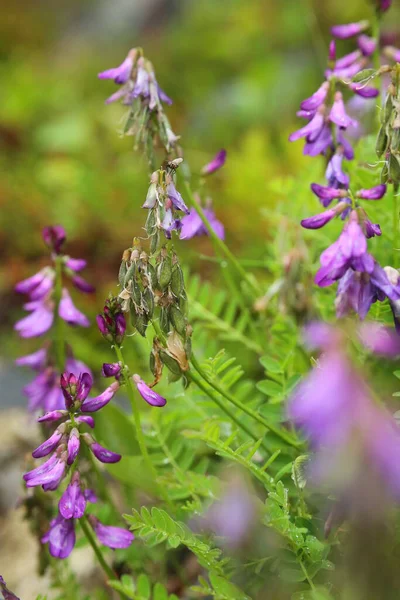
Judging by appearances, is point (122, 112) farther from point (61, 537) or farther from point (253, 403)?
point (61, 537)

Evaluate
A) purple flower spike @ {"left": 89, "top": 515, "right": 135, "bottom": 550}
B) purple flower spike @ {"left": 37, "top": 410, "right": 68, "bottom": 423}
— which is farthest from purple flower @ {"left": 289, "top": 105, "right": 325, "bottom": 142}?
purple flower spike @ {"left": 89, "top": 515, "right": 135, "bottom": 550}

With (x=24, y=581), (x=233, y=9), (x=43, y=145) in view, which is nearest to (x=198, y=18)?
(x=233, y=9)

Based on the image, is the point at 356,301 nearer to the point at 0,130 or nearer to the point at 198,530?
the point at 198,530

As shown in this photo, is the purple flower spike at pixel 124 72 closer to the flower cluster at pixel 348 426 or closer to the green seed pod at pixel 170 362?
the green seed pod at pixel 170 362

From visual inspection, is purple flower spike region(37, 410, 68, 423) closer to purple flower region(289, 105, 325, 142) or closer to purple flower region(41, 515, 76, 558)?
purple flower region(41, 515, 76, 558)

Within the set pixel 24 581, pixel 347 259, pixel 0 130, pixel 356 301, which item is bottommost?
pixel 24 581

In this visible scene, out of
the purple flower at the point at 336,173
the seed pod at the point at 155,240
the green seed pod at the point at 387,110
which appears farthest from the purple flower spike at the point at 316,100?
the seed pod at the point at 155,240
